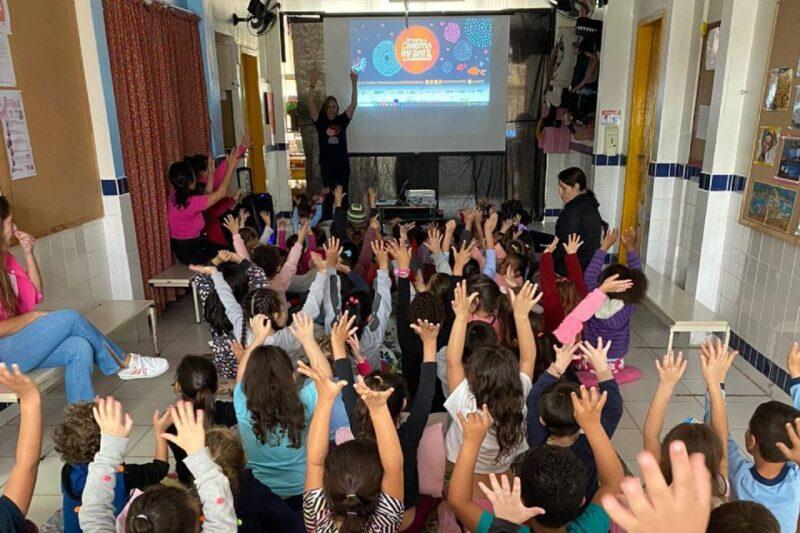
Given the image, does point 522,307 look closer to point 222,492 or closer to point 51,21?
point 222,492

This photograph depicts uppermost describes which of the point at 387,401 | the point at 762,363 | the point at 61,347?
the point at 387,401

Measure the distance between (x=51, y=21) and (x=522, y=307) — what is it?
11.5ft

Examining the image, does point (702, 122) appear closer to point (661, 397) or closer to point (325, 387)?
point (661, 397)

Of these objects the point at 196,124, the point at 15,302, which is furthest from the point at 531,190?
the point at 15,302

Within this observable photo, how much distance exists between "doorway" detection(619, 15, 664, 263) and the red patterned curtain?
4.31 m

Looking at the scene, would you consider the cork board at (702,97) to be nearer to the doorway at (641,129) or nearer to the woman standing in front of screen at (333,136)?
the doorway at (641,129)

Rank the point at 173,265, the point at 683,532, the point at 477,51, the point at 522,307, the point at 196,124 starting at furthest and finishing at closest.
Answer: the point at 477,51 < the point at 196,124 < the point at 173,265 < the point at 522,307 < the point at 683,532

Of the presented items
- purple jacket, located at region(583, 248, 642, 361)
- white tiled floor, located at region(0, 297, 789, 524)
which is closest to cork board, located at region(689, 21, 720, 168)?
white tiled floor, located at region(0, 297, 789, 524)

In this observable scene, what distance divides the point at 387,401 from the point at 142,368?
226 cm

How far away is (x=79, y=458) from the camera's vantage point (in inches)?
65.7

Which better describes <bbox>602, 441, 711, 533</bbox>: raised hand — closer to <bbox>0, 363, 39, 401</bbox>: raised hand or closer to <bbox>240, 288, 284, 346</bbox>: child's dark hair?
<bbox>0, 363, 39, 401</bbox>: raised hand

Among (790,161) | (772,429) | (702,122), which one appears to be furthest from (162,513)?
(702,122)

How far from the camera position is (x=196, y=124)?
5.55 meters

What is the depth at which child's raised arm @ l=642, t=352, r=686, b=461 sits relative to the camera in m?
1.80
